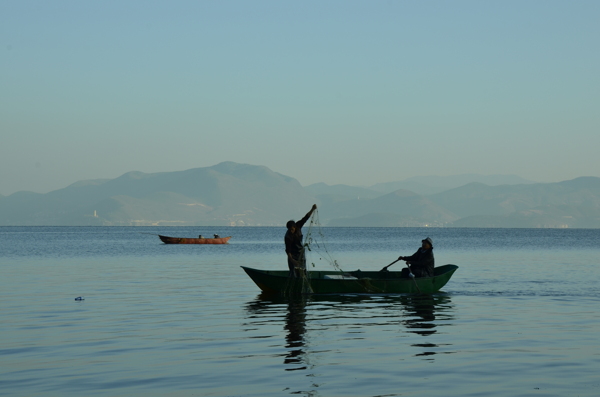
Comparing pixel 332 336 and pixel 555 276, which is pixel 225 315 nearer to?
pixel 332 336

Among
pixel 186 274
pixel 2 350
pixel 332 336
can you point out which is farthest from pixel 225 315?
pixel 186 274

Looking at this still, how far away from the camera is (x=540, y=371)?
587 inches

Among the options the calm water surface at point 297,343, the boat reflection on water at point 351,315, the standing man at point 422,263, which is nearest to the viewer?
the calm water surface at point 297,343

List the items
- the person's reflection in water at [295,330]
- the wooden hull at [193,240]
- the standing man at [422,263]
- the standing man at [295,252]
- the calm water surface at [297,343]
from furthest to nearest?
the wooden hull at [193,240], the standing man at [422,263], the standing man at [295,252], the person's reflection in water at [295,330], the calm water surface at [297,343]

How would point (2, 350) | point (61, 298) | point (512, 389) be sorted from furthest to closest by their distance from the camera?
point (61, 298) → point (2, 350) → point (512, 389)

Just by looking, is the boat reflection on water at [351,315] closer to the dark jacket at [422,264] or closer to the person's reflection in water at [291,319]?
the person's reflection in water at [291,319]

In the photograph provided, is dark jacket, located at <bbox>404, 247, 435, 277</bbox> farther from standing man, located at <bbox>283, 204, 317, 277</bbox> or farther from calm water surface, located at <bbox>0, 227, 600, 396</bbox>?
standing man, located at <bbox>283, 204, 317, 277</bbox>

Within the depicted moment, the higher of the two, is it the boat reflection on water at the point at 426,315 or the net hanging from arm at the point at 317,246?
the net hanging from arm at the point at 317,246

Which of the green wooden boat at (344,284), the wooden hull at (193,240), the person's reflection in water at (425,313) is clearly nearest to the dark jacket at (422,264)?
the green wooden boat at (344,284)

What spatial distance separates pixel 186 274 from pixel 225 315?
2262 cm

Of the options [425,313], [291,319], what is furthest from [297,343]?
[425,313]

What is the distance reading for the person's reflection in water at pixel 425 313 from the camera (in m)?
20.5

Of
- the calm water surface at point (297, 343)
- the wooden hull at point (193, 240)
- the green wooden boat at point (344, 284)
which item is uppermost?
the wooden hull at point (193, 240)

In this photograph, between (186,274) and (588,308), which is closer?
(588,308)
